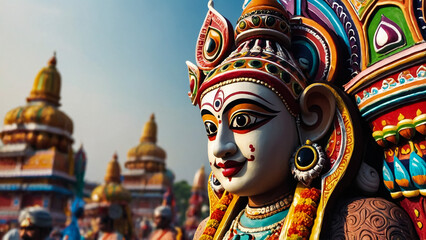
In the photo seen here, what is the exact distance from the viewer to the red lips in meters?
2.20

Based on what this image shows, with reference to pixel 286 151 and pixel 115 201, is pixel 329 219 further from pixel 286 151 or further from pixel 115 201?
pixel 115 201

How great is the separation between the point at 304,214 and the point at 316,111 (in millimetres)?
598

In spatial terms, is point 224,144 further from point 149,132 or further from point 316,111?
point 149,132

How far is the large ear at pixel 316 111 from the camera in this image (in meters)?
2.15

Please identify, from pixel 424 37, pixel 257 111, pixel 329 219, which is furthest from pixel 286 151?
pixel 424 37

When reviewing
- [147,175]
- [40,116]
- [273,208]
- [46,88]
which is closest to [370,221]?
[273,208]

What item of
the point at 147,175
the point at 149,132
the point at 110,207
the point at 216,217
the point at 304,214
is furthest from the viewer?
the point at 149,132

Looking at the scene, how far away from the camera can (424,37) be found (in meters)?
1.88

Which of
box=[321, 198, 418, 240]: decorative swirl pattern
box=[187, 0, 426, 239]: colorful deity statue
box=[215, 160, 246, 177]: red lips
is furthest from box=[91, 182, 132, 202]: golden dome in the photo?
box=[321, 198, 418, 240]: decorative swirl pattern

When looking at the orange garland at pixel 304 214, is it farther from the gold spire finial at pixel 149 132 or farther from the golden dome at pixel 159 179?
the gold spire finial at pixel 149 132

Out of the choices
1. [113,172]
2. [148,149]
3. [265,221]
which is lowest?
[265,221]

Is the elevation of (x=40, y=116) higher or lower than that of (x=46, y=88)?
lower

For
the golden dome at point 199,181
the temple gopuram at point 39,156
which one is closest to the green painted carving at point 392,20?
the temple gopuram at point 39,156

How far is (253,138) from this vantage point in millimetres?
2164
